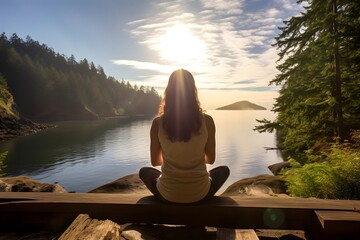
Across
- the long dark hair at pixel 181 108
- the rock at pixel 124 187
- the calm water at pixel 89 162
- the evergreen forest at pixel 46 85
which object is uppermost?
the evergreen forest at pixel 46 85

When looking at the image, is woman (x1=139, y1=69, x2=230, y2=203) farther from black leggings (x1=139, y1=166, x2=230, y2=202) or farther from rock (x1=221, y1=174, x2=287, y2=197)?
rock (x1=221, y1=174, x2=287, y2=197)

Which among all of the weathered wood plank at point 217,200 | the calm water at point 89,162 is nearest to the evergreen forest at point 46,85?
the calm water at point 89,162

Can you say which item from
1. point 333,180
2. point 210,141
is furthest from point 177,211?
point 333,180

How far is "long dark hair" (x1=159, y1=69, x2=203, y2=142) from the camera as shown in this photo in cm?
375

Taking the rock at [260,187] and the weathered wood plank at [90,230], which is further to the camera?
the rock at [260,187]

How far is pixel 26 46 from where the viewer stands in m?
148

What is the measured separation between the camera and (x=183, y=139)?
375cm

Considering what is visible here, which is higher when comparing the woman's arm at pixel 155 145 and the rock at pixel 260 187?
the woman's arm at pixel 155 145

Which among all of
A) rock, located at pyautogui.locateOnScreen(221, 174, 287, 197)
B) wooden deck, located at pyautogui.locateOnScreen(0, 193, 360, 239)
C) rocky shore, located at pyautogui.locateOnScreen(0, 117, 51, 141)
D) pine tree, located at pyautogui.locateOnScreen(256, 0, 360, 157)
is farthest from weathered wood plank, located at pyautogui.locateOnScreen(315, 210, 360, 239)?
rocky shore, located at pyautogui.locateOnScreen(0, 117, 51, 141)

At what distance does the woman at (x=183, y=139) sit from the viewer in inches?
148

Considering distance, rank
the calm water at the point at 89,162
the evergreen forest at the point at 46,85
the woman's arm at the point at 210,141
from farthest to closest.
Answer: the evergreen forest at the point at 46,85 → the calm water at the point at 89,162 → the woman's arm at the point at 210,141

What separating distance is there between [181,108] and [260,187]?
647 cm

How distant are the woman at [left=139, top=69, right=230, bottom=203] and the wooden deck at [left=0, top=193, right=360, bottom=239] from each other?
25cm

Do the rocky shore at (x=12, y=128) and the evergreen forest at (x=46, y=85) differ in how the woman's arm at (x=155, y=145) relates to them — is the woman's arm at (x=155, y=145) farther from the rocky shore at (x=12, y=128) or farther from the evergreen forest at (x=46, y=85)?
the evergreen forest at (x=46, y=85)
